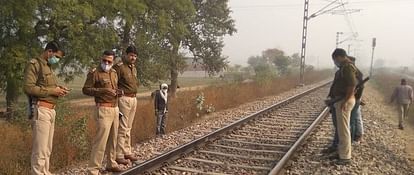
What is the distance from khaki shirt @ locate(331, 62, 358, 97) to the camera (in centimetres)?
716

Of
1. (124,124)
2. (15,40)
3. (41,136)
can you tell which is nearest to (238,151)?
(124,124)

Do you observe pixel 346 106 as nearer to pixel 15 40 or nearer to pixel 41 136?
pixel 41 136

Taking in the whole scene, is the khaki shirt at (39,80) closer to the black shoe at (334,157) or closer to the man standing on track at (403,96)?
the black shoe at (334,157)

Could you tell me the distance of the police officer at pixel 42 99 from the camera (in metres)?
5.22

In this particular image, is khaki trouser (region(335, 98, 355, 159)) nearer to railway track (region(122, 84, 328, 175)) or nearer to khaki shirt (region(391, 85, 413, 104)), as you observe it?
railway track (region(122, 84, 328, 175))

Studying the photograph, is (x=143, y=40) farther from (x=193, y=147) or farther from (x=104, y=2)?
(x=193, y=147)

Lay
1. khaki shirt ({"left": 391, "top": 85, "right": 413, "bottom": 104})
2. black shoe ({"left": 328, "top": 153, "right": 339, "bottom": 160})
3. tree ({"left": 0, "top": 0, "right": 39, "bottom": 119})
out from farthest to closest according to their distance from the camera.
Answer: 1. tree ({"left": 0, "top": 0, "right": 39, "bottom": 119})
2. khaki shirt ({"left": 391, "top": 85, "right": 413, "bottom": 104})
3. black shoe ({"left": 328, "top": 153, "right": 339, "bottom": 160})

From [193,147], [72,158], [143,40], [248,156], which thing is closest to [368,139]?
[248,156]

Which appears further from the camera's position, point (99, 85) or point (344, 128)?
point (344, 128)

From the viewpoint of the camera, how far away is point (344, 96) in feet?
23.8

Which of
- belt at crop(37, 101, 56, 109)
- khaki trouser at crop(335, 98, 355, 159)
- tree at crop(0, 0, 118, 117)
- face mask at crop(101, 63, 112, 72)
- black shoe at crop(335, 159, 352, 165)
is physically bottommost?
black shoe at crop(335, 159, 352, 165)

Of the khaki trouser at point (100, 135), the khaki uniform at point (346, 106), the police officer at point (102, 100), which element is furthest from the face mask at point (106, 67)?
the khaki uniform at point (346, 106)

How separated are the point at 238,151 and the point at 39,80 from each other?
13.1 feet

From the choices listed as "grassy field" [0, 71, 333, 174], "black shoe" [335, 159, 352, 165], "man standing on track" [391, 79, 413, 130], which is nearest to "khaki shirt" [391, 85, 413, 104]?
"man standing on track" [391, 79, 413, 130]
